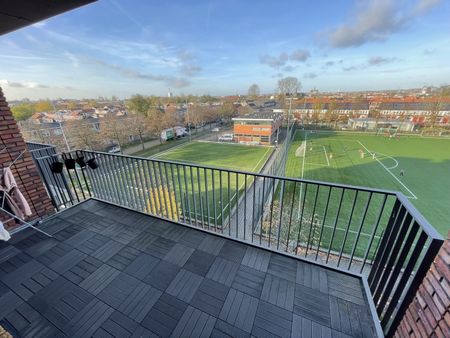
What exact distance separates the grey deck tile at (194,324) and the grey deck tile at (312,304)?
796 mm

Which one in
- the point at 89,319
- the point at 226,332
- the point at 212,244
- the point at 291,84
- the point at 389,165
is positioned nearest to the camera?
the point at 226,332

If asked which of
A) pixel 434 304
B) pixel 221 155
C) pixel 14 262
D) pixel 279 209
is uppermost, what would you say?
pixel 434 304

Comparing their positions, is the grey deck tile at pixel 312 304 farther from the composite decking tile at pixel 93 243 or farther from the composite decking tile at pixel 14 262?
the composite decking tile at pixel 14 262

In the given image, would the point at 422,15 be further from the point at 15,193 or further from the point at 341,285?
the point at 15,193

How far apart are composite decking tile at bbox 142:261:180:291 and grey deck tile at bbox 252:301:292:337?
97 centimetres

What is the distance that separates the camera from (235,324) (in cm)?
156

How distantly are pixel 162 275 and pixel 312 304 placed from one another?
157 centimetres

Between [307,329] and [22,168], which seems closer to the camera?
[307,329]

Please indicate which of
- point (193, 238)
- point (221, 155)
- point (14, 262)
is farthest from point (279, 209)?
point (221, 155)

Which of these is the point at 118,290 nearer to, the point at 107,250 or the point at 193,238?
the point at 107,250

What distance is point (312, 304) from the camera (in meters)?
1.72

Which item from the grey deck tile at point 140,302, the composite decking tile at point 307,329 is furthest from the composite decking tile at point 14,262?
the composite decking tile at point 307,329

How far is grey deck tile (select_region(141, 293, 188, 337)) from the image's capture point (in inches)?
60.6

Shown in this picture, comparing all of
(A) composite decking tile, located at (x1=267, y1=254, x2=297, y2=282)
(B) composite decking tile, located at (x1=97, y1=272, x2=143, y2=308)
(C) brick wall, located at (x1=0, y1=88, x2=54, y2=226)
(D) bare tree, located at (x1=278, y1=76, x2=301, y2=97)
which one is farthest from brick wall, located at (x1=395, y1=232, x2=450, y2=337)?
(D) bare tree, located at (x1=278, y1=76, x2=301, y2=97)
